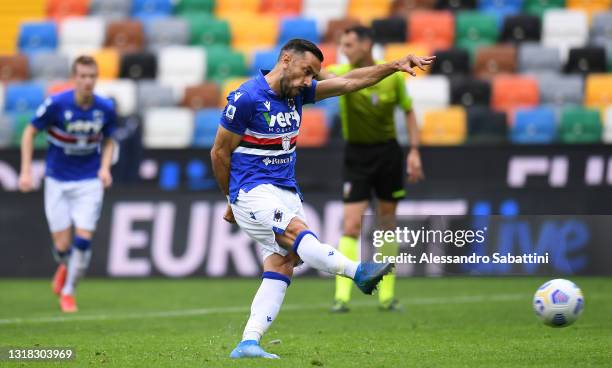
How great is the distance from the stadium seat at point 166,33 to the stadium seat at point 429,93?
15.2 ft

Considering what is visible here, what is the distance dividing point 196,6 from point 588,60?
284 inches

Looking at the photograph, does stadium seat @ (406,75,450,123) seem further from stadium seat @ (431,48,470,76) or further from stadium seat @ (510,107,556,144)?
stadium seat @ (510,107,556,144)

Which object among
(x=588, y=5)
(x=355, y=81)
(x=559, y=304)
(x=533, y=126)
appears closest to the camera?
(x=355, y=81)

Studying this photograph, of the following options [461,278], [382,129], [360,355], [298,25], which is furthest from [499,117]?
[360,355]

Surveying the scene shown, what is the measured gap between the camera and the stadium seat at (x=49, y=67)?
20.2 m

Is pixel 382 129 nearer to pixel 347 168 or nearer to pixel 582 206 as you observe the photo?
pixel 347 168

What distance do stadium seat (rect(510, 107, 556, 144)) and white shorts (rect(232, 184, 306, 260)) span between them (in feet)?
33.1

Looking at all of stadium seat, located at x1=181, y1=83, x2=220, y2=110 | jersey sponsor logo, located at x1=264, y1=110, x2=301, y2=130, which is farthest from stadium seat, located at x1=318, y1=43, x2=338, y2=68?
jersey sponsor logo, located at x1=264, y1=110, x2=301, y2=130

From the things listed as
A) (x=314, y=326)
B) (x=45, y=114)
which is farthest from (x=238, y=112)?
(x=45, y=114)

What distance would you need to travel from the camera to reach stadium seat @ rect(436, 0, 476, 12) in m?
20.5

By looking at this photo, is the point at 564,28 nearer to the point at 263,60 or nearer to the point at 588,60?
the point at 588,60

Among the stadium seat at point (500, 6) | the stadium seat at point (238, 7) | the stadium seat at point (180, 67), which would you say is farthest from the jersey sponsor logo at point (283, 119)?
the stadium seat at point (238, 7)

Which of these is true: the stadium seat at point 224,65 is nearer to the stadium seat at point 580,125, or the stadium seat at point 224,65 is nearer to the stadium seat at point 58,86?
the stadium seat at point 58,86

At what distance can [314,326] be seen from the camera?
32.8 ft
